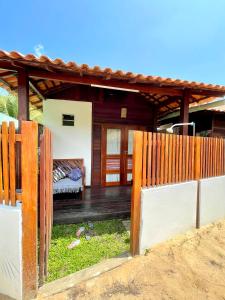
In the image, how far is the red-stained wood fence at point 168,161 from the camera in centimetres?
305

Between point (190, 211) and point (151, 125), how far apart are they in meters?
4.20

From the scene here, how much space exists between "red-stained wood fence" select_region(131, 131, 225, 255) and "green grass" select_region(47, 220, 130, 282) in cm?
48

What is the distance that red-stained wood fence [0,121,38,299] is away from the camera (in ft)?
6.93

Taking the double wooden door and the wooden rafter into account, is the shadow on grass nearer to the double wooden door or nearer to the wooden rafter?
the double wooden door

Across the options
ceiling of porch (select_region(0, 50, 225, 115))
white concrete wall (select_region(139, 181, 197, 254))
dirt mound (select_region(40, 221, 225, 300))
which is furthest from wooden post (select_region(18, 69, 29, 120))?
dirt mound (select_region(40, 221, 225, 300))

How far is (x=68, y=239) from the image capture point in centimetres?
353

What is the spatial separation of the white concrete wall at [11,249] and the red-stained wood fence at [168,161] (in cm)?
162

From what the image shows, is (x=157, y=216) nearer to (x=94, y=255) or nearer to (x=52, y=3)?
(x=94, y=255)

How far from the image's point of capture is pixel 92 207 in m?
4.70

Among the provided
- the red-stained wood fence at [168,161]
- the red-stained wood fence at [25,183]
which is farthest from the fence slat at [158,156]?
the red-stained wood fence at [25,183]

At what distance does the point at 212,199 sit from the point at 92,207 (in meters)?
2.73

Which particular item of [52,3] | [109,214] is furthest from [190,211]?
[52,3]

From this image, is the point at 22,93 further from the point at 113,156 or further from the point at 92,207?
the point at 113,156

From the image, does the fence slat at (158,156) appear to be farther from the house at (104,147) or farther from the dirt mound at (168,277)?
the dirt mound at (168,277)
